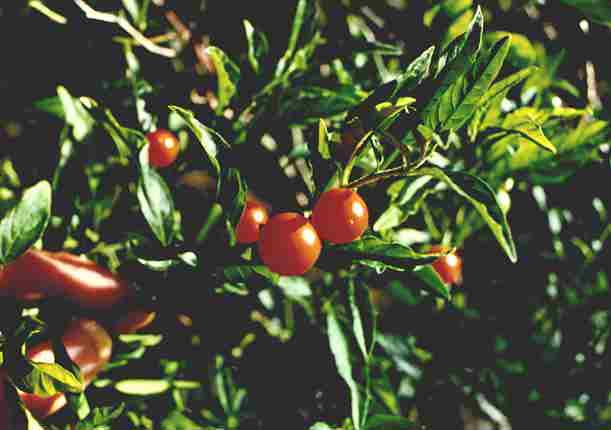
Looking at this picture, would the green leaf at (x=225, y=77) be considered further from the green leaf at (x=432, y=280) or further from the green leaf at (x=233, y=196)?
the green leaf at (x=432, y=280)

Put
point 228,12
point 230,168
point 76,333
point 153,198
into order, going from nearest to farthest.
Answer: point 230,168
point 153,198
point 76,333
point 228,12

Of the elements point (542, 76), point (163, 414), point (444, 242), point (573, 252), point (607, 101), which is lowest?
point (163, 414)

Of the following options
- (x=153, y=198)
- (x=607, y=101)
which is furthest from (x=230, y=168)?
(x=607, y=101)

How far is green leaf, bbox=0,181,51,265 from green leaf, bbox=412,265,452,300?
605 millimetres

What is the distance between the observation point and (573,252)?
1.49 metres

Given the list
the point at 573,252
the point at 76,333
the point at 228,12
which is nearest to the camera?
the point at 76,333

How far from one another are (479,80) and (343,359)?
0.51 m

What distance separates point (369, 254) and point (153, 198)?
1.26 ft

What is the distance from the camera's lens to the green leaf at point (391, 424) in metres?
1.07

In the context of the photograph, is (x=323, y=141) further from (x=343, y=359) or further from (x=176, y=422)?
(x=176, y=422)

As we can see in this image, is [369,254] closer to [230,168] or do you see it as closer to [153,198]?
[230,168]

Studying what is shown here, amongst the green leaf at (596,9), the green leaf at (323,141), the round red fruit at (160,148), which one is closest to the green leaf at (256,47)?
the round red fruit at (160,148)

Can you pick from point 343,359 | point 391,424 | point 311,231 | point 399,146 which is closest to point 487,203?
point 399,146

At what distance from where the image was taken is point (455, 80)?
2.55 feet
